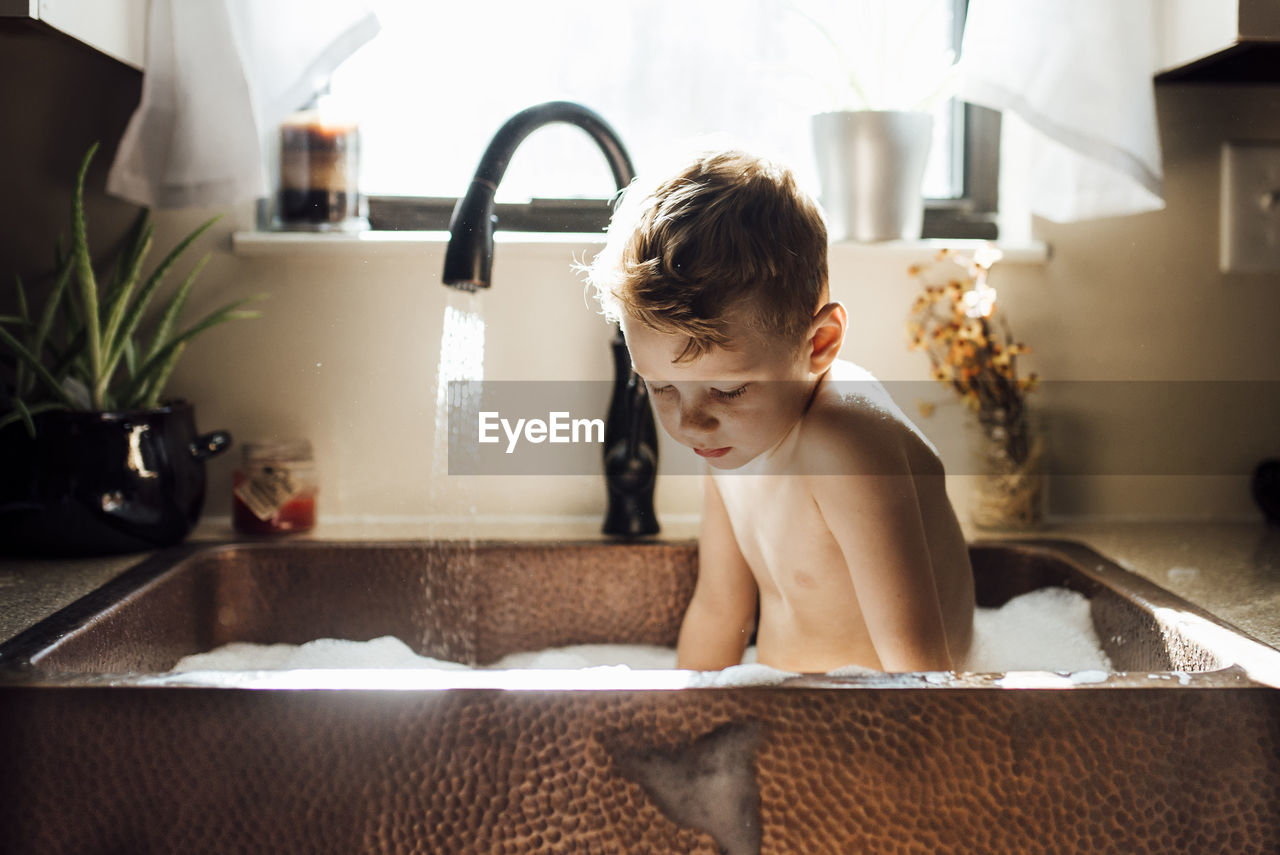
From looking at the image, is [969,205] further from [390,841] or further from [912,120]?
[390,841]

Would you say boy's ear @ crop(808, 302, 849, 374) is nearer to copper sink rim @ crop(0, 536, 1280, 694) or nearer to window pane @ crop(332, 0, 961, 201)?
copper sink rim @ crop(0, 536, 1280, 694)

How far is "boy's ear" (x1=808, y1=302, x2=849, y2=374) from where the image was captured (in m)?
0.72

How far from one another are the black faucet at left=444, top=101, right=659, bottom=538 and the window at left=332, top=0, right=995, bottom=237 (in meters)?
0.18

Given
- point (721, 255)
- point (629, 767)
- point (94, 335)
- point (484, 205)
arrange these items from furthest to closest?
point (94, 335)
point (484, 205)
point (721, 255)
point (629, 767)

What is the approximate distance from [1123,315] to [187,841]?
1027mm

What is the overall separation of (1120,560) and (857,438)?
0.36m

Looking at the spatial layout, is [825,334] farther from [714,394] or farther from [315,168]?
[315,168]

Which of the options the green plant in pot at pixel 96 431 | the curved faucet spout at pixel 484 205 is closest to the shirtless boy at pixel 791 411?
the curved faucet spout at pixel 484 205

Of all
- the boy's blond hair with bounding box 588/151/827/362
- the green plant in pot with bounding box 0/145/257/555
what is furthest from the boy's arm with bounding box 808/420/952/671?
the green plant in pot with bounding box 0/145/257/555

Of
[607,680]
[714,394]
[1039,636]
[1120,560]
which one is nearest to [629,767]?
[607,680]

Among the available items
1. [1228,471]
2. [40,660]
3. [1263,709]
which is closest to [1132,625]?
[1263,709]

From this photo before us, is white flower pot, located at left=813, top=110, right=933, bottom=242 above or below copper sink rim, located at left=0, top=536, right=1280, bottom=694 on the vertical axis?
above

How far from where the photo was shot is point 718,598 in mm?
922

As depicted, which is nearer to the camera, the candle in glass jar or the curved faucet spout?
the curved faucet spout
